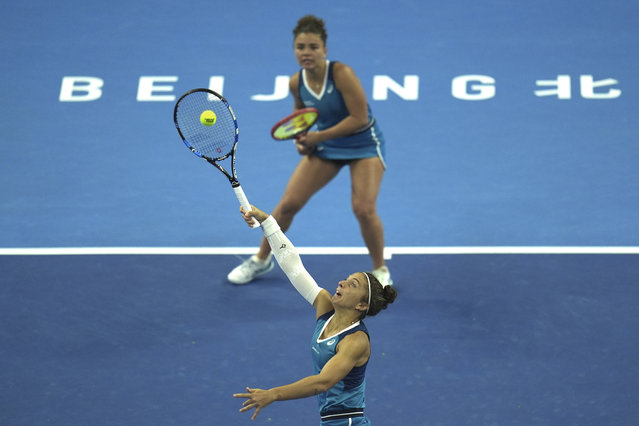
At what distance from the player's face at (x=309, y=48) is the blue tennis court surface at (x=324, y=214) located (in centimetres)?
177

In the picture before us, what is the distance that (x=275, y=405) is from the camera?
6.70m

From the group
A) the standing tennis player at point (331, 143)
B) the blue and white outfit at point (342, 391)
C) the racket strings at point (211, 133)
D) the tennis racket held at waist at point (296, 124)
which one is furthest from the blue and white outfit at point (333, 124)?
the blue and white outfit at point (342, 391)

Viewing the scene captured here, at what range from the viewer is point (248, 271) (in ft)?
27.0

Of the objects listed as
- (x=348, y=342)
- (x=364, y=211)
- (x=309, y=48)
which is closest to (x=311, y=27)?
(x=309, y=48)

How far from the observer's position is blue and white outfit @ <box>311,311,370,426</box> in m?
5.16

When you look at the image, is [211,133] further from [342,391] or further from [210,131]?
[342,391]

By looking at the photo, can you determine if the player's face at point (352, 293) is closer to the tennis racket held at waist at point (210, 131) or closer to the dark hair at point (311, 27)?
the tennis racket held at waist at point (210, 131)

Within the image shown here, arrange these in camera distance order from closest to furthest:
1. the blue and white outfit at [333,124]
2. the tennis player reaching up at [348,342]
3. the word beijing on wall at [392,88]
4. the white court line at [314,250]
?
1. the tennis player reaching up at [348,342]
2. the blue and white outfit at [333,124]
3. the white court line at [314,250]
4. the word beijing on wall at [392,88]

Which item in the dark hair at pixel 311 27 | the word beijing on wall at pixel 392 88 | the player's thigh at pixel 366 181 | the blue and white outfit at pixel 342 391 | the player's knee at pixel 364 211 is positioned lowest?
the blue and white outfit at pixel 342 391

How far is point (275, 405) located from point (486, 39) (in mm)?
6168

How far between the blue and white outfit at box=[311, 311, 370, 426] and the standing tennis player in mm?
2697

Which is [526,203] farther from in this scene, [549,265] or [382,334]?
[382,334]

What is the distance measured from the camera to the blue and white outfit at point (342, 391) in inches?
203

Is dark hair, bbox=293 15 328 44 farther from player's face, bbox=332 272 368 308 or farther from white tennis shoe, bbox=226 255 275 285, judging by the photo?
player's face, bbox=332 272 368 308
